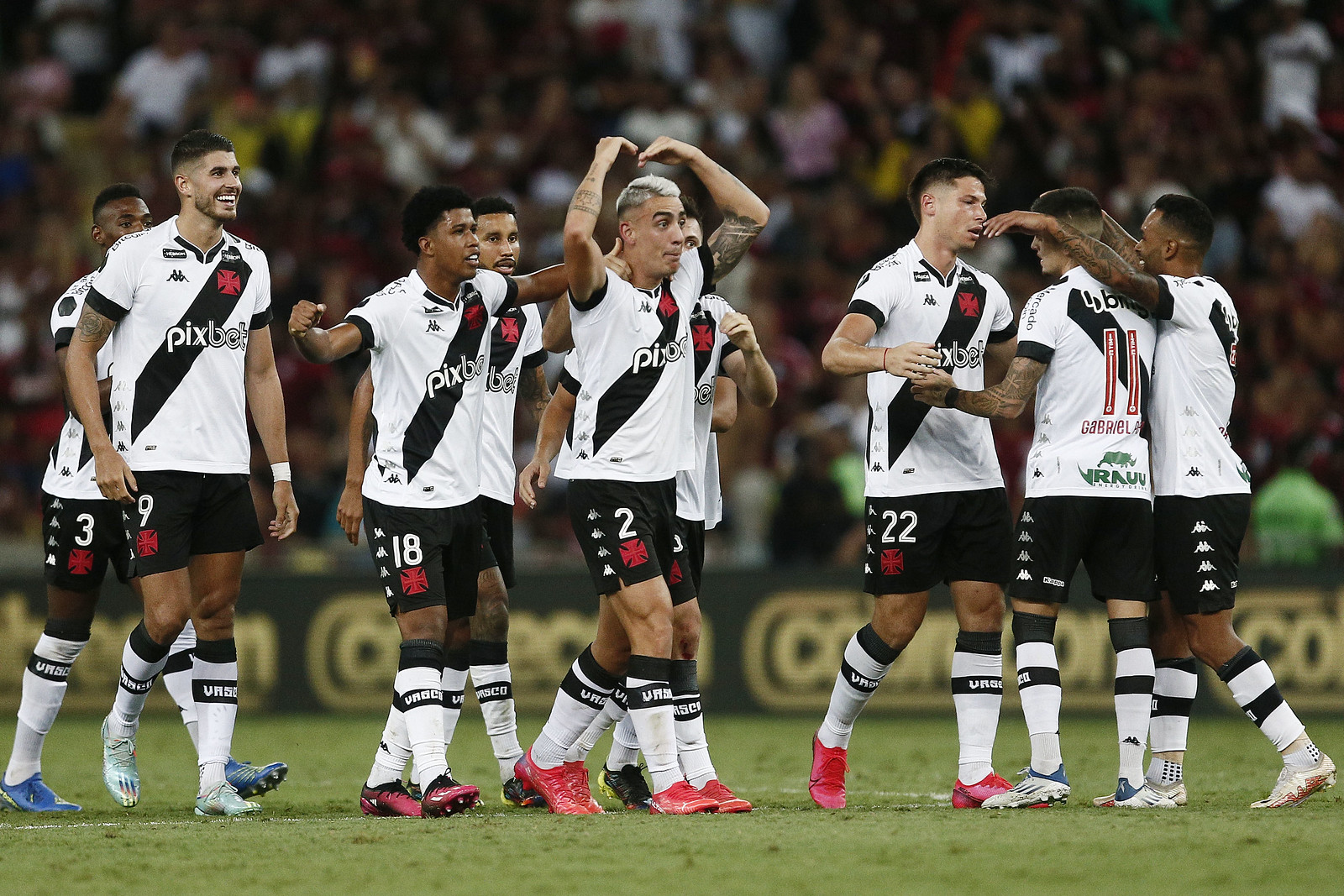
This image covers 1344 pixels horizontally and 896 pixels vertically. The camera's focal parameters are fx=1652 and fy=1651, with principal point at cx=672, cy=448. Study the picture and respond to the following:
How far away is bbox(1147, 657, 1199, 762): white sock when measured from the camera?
25.7ft

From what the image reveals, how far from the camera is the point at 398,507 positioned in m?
7.55

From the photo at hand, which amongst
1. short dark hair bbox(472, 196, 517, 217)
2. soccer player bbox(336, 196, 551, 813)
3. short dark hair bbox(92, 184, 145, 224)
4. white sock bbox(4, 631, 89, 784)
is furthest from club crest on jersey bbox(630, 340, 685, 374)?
white sock bbox(4, 631, 89, 784)

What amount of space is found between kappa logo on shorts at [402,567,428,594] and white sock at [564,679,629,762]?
3.84ft

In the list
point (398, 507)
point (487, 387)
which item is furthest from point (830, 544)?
point (398, 507)

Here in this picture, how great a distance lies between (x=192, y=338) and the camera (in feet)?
26.2

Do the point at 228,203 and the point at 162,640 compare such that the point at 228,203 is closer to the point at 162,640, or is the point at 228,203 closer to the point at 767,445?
the point at 162,640

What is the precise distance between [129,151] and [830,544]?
10.6 metres

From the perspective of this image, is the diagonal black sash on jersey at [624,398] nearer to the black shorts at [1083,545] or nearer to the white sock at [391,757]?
the white sock at [391,757]

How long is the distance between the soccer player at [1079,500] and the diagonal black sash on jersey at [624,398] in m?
1.22

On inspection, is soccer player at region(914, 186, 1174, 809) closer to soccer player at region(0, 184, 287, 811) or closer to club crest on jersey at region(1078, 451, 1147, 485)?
club crest on jersey at region(1078, 451, 1147, 485)

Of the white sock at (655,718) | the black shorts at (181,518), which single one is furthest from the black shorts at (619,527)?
the black shorts at (181,518)

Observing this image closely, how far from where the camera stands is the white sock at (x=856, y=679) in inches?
317

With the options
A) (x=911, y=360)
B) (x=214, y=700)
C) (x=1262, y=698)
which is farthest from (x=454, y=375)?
(x=1262, y=698)

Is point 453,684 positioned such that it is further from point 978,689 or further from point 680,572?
point 978,689
